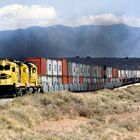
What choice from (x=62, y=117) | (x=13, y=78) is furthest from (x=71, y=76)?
(x=62, y=117)

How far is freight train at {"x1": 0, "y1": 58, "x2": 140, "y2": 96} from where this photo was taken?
119 feet

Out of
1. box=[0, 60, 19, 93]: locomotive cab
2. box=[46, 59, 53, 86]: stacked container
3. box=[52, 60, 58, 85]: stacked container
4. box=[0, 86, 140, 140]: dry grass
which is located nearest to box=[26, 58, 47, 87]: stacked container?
box=[46, 59, 53, 86]: stacked container

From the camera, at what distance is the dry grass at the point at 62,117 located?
16.6 m

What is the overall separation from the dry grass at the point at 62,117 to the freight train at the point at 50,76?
282 inches

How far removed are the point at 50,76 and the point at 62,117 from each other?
82.4ft

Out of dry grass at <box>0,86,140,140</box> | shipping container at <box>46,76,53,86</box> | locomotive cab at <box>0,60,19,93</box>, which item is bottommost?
dry grass at <box>0,86,140,140</box>

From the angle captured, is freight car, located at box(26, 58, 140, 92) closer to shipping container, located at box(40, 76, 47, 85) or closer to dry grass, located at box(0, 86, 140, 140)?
shipping container, located at box(40, 76, 47, 85)

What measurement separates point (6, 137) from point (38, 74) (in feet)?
98.4

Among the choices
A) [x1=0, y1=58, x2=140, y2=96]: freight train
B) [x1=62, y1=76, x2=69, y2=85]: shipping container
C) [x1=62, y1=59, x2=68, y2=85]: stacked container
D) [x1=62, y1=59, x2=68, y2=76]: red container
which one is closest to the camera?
[x1=0, y1=58, x2=140, y2=96]: freight train

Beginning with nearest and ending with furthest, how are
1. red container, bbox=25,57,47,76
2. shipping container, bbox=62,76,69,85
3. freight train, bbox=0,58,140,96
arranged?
freight train, bbox=0,58,140,96, red container, bbox=25,57,47,76, shipping container, bbox=62,76,69,85

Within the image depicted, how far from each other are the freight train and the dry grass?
716 centimetres

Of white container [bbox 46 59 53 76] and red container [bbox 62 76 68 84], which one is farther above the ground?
white container [bbox 46 59 53 76]

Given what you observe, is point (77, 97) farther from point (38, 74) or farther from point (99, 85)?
point (99, 85)

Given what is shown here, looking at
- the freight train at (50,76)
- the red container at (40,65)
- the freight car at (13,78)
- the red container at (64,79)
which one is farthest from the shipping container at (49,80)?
the freight car at (13,78)
